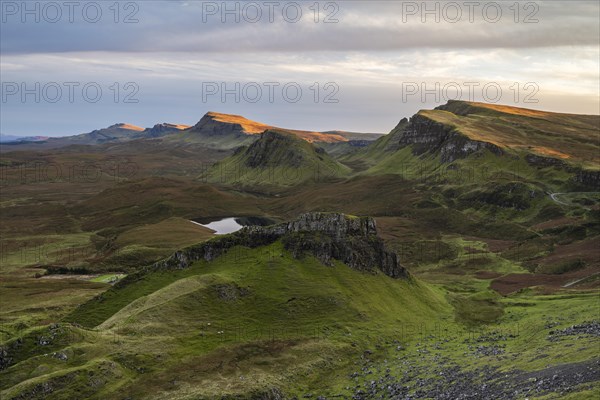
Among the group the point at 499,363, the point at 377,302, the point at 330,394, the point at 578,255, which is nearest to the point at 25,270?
the point at 377,302

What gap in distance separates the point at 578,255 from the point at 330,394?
119m

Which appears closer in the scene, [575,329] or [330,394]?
[330,394]

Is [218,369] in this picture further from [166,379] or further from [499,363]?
[499,363]

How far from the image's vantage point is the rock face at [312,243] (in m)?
90.2

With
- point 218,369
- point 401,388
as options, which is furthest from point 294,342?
point 401,388

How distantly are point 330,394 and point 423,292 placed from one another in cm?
4382

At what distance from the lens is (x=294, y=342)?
232 feet

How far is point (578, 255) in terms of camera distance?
15075 cm

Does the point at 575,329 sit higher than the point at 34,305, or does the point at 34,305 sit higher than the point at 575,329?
the point at 575,329

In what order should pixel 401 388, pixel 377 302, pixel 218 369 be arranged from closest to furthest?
pixel 401 388
pixel 218 369
pixel 377 302

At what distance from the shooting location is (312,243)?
90.1 metres

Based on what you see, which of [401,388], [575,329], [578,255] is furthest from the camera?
[578,255]

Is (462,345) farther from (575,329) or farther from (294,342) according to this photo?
(294,342)

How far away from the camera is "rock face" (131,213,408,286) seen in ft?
296
